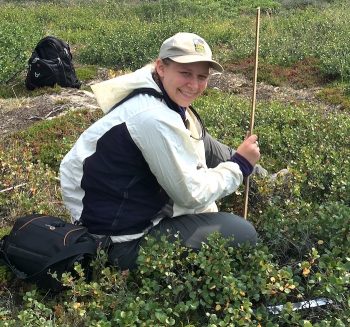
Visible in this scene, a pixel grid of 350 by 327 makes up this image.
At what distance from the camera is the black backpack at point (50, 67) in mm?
9688

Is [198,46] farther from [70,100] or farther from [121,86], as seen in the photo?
[70,100]

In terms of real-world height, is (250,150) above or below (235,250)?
above

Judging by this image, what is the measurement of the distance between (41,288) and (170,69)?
1925 millimetres

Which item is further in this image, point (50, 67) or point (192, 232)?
point (50, 67)

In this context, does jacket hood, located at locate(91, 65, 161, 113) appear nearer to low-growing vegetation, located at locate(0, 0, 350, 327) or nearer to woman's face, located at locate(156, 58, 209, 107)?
woman's face, located at locate(156, 58, 209, 107)

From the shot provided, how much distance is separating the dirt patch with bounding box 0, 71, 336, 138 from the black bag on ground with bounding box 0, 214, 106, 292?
4248 mm

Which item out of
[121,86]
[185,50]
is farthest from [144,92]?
[185,50]

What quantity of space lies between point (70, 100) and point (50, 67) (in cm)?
117

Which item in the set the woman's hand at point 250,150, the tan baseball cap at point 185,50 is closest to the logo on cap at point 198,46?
the tan baseball cap at point 185,50

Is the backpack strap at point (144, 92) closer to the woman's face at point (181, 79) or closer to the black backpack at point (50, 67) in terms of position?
the woman's face at point (181, 79)

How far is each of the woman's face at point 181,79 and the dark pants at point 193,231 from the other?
889mm

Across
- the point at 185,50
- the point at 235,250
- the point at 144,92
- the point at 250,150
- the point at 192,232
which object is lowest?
the point at 235,250

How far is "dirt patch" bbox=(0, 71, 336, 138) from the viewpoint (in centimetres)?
809

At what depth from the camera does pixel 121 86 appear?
350 centimetres
